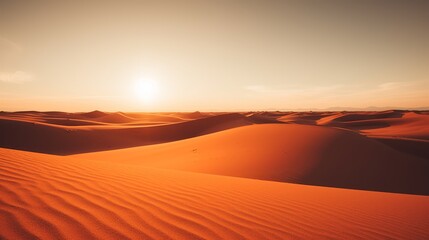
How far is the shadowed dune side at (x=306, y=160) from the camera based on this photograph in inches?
303

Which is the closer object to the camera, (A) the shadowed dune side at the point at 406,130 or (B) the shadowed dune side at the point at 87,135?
(B) the shadowed dune side at the point at 87,135

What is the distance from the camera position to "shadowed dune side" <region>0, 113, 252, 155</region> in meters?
18.4

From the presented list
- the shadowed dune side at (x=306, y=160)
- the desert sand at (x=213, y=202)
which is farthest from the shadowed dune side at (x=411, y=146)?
the desert sand at (x=213, y=202)

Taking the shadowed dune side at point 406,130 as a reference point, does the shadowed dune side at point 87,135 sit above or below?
above

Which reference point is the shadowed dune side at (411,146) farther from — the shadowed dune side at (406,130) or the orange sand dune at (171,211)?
the orange sand dune at (171,211)

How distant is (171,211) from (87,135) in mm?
21341

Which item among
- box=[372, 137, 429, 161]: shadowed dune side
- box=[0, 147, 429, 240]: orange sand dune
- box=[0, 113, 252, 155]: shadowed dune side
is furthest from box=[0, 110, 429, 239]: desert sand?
box=[0, 113, 252, 155]: shadowed dune side

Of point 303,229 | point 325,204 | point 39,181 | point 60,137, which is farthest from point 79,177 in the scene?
point 60,137

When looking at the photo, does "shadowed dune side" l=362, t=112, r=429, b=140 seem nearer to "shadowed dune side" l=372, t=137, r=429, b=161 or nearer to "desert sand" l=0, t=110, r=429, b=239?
"shadowed dune side" l=372, t=137, r=429, b=161

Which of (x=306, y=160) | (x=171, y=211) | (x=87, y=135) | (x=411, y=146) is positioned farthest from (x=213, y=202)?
(x=87, y=135)

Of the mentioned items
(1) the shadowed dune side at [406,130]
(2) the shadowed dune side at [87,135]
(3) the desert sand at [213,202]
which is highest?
(3) the desert sand at [213,202]

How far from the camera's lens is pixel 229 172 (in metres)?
7.92

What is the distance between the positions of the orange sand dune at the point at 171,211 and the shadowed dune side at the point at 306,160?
3.17 m

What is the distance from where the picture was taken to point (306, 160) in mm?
8594
